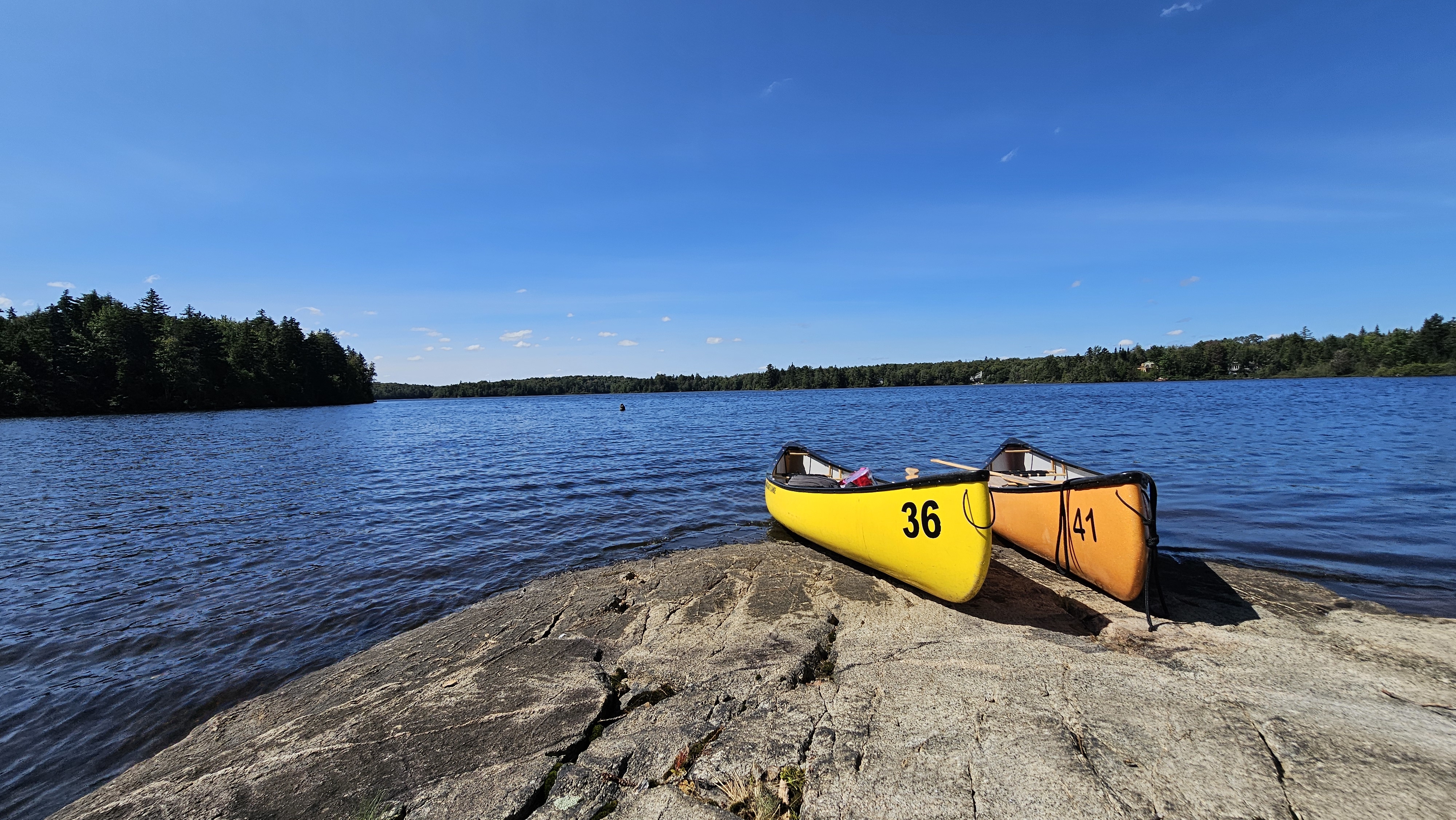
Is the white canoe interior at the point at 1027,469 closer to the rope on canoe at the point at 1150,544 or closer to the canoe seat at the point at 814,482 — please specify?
the rope on canoe at the point at 1150,544

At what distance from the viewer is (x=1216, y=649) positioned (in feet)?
16.9

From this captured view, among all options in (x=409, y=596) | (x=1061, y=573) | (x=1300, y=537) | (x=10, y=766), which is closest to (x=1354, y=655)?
(x=1061, y=573)

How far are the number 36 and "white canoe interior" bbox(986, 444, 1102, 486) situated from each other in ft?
10.7

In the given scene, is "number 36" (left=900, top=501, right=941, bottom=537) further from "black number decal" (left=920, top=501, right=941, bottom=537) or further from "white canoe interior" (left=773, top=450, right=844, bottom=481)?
"white canoe interior" (left=773, top=450, right=844, bottom=481)

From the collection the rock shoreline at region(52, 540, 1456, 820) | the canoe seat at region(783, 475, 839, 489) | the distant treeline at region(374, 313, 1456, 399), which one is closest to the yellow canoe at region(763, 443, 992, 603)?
the rock shoreline at region(52, 540, 1456, 820)

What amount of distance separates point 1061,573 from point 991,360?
173176mm

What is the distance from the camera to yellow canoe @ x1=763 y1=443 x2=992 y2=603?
243 inches

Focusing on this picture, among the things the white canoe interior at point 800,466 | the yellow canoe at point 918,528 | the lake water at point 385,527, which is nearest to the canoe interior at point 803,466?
the white canoe interior at point 800,466

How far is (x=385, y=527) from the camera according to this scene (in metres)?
12.4

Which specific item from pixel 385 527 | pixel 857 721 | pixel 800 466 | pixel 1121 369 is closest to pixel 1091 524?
pixel 857 721

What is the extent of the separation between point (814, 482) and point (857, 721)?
6.97 m

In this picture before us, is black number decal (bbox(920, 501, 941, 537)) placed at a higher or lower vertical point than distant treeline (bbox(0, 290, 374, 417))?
lower

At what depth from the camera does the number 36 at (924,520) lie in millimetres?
6555

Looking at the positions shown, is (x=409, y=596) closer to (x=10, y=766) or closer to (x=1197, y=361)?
(x=10, y=766)
